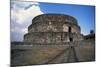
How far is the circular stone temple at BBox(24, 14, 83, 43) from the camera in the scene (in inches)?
107

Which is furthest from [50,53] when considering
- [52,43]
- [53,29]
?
[53,29]

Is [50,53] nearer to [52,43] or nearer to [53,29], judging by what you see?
[52,43]

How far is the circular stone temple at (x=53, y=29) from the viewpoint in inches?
107

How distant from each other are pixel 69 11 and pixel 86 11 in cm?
31

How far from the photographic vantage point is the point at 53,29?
282cm

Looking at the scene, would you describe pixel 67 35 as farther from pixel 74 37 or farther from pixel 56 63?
pixel 56 63

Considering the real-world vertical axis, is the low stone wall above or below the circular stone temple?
below

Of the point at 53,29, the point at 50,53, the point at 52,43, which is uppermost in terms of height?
the point at 53,29

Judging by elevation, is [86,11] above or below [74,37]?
above

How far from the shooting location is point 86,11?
3035 millimetres

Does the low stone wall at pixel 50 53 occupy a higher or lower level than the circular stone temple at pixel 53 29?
lower

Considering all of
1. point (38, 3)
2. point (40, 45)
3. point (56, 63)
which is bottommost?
point (56, 63)
